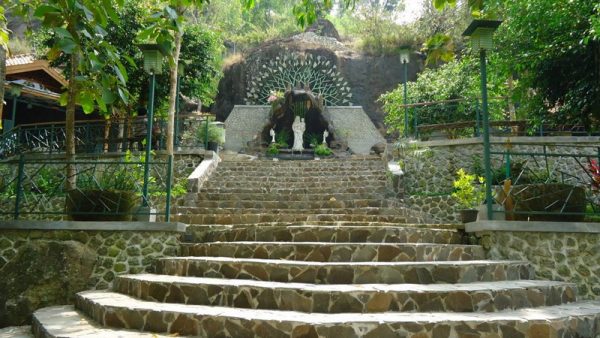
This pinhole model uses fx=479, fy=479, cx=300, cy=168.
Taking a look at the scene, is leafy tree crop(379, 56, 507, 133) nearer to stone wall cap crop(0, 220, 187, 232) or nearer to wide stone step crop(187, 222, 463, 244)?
wide stone step crop(187, 222, 463, 244)

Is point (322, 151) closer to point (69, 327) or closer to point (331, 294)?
point (331, 294)

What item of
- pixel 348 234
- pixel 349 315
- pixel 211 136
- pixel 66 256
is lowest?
pixel 349 315

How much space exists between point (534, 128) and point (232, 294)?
10.8 m

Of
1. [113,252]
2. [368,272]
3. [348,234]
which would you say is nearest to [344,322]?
[368,272]

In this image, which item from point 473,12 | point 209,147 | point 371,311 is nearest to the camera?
point 371,311

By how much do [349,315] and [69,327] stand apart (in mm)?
2626

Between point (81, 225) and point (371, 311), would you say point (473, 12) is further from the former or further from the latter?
point (81, 225)

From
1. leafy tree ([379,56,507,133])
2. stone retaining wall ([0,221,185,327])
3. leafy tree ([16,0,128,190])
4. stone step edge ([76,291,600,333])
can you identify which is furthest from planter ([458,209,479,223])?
leafy tree ([379,56,507,133])

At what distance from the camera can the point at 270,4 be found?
134 ft

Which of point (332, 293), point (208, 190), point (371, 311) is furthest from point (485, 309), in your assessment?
point (208, 190)

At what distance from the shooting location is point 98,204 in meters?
6.62

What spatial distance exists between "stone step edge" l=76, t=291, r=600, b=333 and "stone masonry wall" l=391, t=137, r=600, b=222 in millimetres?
6475

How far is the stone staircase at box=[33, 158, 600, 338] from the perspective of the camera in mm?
3936

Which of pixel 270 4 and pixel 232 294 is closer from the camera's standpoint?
pixel 232 294
